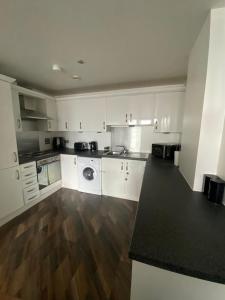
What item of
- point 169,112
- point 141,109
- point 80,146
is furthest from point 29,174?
point 169,112

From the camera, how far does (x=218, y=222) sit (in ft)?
2.82

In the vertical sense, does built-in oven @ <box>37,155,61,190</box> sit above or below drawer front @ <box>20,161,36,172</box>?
below

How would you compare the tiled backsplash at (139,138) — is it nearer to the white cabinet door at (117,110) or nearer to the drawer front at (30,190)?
the white cabinet door at (117,110)

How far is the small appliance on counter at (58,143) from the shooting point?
12.1 feet

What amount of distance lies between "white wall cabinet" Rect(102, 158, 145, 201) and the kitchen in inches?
0.9

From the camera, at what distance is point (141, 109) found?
281 cm

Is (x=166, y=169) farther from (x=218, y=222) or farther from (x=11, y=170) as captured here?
(x=11, y=170)

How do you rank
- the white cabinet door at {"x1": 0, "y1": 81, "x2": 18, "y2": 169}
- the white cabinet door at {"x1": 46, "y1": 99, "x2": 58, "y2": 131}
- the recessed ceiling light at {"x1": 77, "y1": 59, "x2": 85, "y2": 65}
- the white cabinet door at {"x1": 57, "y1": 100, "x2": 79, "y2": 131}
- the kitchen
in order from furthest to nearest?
the white cabinet door at {"x1": 57, "y1": 100, "x2": 79, "y2": 131}
the white cabinet door at {"x1": 46, "y1": 99, "x2": 58, "y2": 131}
the white cabinet door at {"x1": 0, "y1": 81, "x2": 18, "y2": 169}
the recessed ceiling light at {"x1": 77, "y1": 59, "x2": 85, "y2": 65}
the kitchen

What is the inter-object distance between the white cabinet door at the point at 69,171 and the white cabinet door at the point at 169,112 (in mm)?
2002

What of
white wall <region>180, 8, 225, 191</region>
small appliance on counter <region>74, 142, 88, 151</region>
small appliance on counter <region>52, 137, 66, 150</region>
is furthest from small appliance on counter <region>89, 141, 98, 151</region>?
white wall <region>180, 8, 225, 191</region>

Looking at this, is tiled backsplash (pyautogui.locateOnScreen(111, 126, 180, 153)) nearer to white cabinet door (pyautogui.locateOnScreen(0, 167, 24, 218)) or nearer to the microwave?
the microwave

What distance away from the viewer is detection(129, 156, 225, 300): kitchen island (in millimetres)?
585

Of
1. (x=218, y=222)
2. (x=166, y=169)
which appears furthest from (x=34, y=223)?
(x=218, y=222)

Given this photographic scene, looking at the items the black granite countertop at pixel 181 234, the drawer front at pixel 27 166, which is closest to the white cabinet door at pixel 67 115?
the drawer front at pixel 27 166
